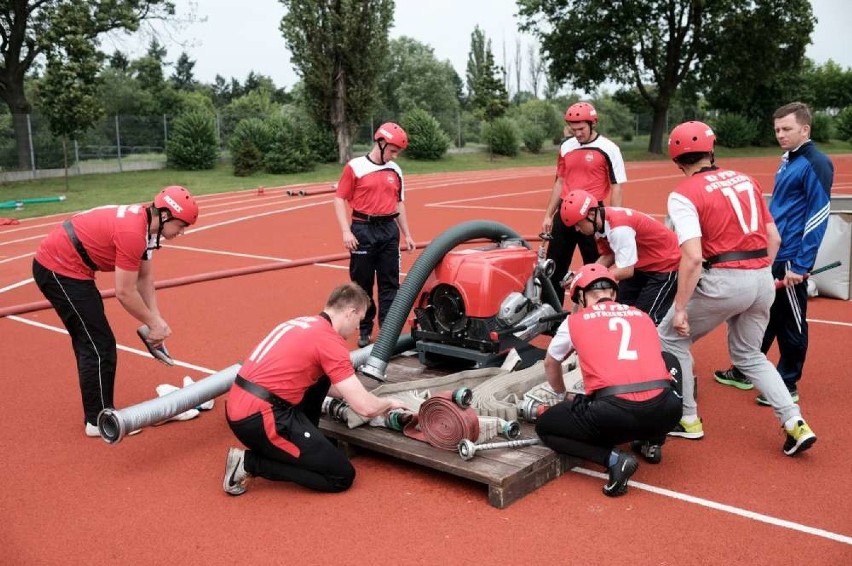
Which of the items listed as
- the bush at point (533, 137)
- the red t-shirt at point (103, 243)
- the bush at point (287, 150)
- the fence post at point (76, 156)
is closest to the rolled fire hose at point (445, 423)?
the red t-shirt at point (103, 243)

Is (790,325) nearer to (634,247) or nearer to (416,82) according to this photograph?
(634,247)

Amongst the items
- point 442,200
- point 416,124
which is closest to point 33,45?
point 416,124

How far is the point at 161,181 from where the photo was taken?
28.0 meters

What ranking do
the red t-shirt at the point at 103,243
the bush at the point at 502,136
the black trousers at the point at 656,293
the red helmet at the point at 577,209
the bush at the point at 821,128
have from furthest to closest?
the bush at the point at 821,128, the bush at the point at 502,136, the black trousers at the point at 656,293, the red helmet at the point at 577,209, the red t-shirt at the point at 103,243

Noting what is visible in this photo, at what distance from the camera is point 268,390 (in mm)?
4500

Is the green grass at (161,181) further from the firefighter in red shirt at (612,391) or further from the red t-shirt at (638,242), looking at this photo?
the firefighter in red shirt at (612,391)

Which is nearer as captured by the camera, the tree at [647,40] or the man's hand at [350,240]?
the man's hand at [350,240]

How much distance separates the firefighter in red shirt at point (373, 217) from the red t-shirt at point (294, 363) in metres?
2.84

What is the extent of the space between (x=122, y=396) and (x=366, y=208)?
9.02ft

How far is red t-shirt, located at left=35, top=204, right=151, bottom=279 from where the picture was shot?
204 inches

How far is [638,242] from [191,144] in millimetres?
28222

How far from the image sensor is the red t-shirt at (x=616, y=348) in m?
4.46

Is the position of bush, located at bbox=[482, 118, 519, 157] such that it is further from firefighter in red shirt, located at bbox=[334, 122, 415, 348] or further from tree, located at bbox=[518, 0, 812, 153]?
firefighter in red shirt, located at bbox=[334, 122, 415, 348]

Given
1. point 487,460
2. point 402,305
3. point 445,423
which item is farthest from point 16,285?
point 487,460
